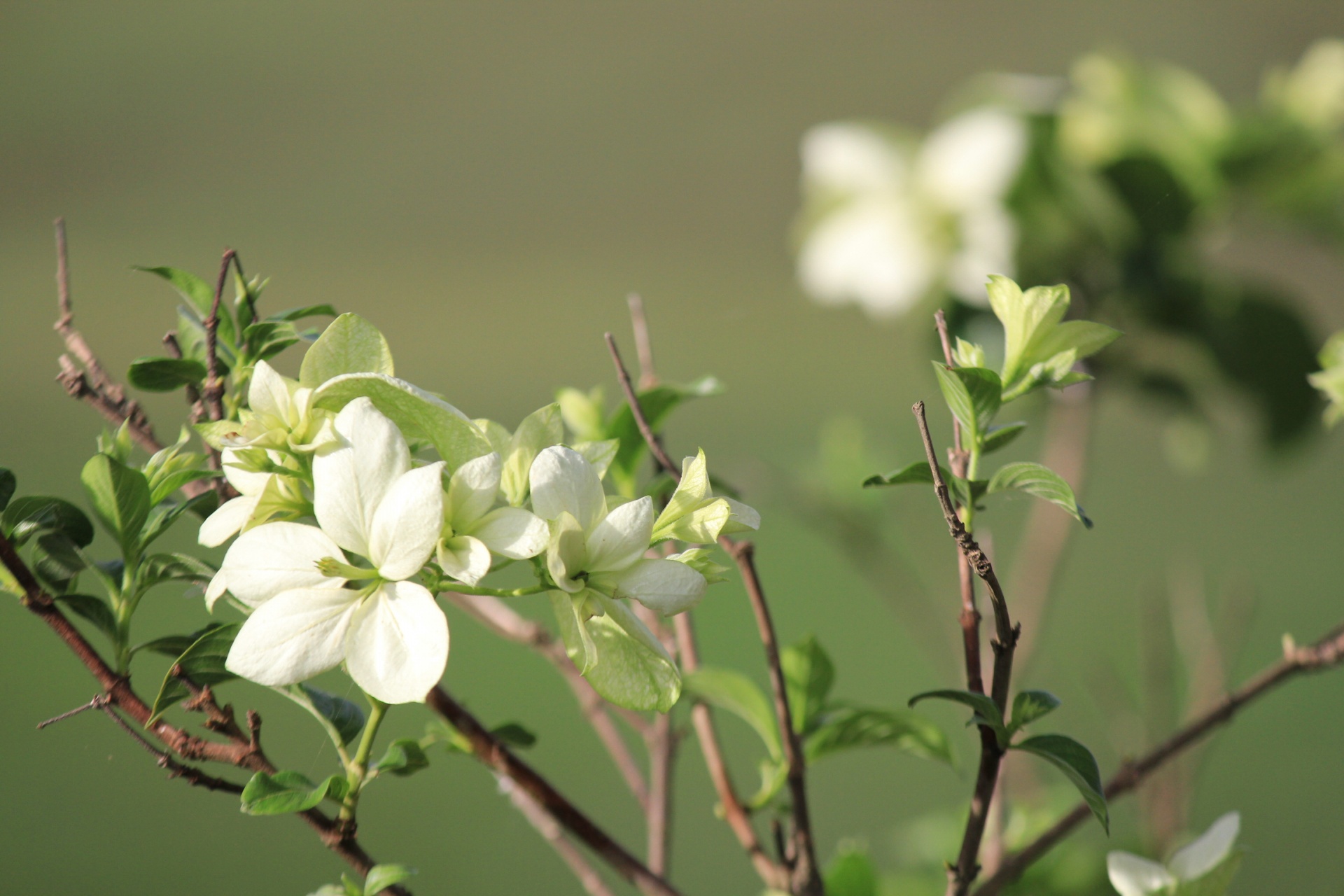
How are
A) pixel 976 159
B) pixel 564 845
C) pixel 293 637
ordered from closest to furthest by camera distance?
1. pixel 293 637
2. pixel 564 845
3. pixel 976 159

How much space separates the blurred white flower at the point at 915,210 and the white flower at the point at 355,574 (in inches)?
14.9

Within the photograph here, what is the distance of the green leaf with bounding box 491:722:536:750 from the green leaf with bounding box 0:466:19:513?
0.31 ft

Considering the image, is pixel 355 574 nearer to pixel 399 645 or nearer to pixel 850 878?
pixel 399 645

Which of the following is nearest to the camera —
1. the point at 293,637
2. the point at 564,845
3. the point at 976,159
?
the point at 293,637

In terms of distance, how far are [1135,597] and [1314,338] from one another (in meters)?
0.90

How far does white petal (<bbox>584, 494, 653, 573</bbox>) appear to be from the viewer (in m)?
0.14

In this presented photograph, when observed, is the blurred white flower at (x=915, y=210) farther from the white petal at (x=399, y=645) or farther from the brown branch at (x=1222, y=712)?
the white petal at (x=399, y=645)

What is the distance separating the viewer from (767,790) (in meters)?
0.21

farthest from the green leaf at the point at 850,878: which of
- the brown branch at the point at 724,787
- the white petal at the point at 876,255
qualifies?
the white petal at the point at 876,255

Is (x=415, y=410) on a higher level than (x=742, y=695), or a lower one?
higher

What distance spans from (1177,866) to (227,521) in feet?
0.63

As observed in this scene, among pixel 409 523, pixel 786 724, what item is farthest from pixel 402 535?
pixel 786 724

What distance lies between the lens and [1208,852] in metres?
0.20

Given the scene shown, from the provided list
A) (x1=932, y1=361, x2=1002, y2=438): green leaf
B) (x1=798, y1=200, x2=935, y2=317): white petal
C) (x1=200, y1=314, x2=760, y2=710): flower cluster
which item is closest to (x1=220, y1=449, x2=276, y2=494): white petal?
(x1=200, y1=314, x2=760, y2=710): flower cluster
